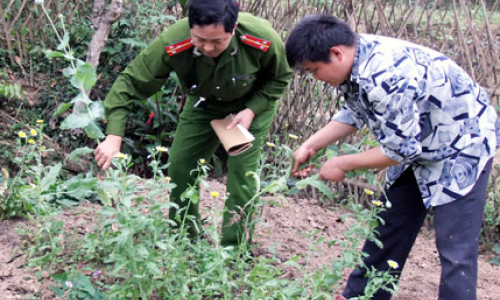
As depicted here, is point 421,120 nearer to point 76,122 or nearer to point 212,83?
point 212,83

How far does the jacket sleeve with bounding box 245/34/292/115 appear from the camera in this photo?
3.01 m

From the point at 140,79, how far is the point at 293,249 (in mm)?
1466

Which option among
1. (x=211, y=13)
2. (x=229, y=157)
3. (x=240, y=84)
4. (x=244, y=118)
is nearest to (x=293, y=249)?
(x=229, y=157)

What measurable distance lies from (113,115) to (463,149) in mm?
1544

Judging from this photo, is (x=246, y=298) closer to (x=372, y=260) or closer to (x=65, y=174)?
(x=372, y=260)

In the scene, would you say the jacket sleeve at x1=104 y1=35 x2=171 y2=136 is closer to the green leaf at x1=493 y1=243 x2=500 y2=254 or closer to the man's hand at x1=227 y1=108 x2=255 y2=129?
the man's hand at x1=227 y1=108 x2=255 y2=129

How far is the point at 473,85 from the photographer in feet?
7.88

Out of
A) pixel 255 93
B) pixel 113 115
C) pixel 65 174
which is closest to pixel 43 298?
pixel 113 115

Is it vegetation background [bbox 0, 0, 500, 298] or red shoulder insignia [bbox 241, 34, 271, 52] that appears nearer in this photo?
red shoulder insignia [bbox 241, 34, 271, 52]

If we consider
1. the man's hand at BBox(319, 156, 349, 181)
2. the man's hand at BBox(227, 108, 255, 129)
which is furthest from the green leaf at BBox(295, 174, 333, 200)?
the man's hand at BBox(227, 108, 255, 129)

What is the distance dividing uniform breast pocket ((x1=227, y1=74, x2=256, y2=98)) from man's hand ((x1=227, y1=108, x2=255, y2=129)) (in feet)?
0.32

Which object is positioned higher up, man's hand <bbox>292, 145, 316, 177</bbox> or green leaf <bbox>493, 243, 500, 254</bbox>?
man's hand <bbox>292, 145, 316, 177</bbox>

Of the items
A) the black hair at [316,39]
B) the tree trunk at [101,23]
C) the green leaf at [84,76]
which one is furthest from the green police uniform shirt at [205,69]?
the tree trunk at [101,23]

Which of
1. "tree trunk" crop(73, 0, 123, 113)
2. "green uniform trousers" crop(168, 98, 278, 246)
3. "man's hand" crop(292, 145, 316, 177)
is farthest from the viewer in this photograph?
"tree trunk" crop(73, 0, 123, 113)
